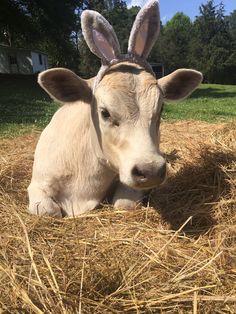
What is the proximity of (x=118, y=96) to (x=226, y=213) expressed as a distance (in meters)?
1.21

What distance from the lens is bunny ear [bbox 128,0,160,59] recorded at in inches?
134

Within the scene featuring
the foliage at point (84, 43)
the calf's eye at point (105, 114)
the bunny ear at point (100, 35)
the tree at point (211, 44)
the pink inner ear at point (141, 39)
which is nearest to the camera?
the calf's eye at point (105, 114)

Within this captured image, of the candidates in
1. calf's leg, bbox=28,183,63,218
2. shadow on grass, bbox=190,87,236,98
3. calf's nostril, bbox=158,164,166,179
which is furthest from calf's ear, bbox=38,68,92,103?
shadow on grass, bbox=190,87,236,98

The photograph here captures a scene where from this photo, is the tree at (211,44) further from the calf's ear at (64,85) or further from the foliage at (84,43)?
the calf's ear at (64,85)

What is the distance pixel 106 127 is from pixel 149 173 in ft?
2.11

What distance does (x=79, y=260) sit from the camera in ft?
8.69

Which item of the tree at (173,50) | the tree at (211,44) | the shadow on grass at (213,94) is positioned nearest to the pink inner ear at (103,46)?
the shadow on grass at (213,94)

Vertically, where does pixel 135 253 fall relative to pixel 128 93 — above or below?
below

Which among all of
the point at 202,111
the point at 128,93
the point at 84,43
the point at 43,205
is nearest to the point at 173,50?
the point at 84,43

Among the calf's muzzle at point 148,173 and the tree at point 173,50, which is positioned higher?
the calf's muzzle at point 148,173

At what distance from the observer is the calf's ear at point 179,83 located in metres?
3.51

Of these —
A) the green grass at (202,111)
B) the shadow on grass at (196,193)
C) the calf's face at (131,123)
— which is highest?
the calf's face at (131,123)

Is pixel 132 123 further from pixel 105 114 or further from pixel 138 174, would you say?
pixel 138 174

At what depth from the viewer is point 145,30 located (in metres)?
3.48
